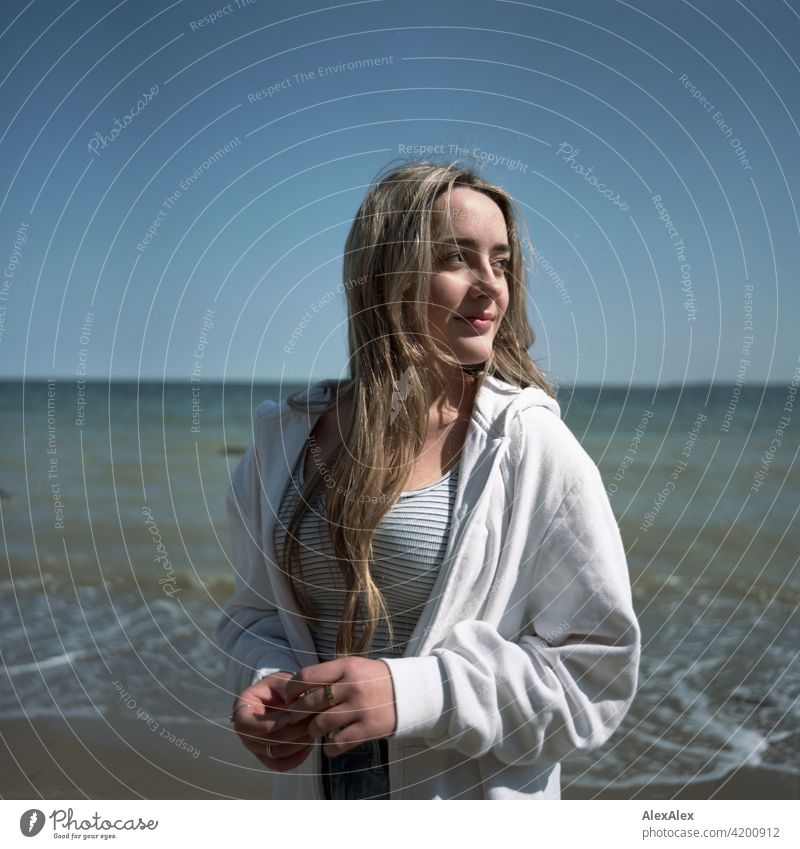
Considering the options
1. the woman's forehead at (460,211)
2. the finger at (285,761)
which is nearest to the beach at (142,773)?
the finger at (285,761)

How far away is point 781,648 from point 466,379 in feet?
9.96

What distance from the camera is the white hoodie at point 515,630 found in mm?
1090

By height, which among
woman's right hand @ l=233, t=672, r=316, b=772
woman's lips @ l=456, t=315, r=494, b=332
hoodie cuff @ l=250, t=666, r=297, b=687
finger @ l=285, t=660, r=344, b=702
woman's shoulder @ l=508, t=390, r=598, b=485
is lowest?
woman's right hand @ l=233, t=672, r=316, b=772

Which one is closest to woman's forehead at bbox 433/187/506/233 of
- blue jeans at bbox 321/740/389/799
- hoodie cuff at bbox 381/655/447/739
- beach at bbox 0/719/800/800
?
hoodie cuff at bbox 381/655/447/739

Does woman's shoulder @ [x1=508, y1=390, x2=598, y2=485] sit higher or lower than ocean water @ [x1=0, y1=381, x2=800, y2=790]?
higher

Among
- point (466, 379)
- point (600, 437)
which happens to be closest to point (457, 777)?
point (466, 379)

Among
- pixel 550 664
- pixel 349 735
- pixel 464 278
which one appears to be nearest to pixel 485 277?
pixel 464 278

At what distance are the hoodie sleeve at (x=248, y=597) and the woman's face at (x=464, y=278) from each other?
1.15ft

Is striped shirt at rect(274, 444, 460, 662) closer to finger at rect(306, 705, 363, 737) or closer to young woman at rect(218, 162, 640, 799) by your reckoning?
young woman at rect(218, 162, 640, 799)

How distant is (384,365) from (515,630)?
1.39 feet

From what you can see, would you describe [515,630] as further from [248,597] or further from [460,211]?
[460,211]

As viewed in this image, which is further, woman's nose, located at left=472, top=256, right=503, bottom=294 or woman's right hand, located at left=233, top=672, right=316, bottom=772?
woman's nose, located at left=472, top=256, right=503, bottom=294

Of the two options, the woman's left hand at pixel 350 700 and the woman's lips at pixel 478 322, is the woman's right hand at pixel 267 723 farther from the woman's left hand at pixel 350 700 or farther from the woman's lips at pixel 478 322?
the woman's lips at pixel 478 322

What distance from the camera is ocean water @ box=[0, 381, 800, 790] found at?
2.99 m
